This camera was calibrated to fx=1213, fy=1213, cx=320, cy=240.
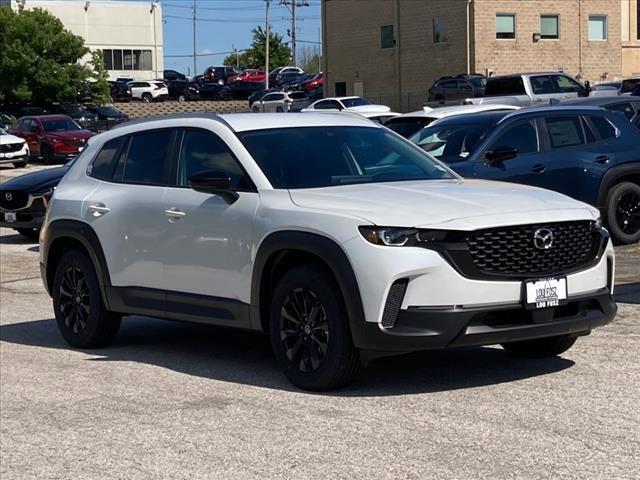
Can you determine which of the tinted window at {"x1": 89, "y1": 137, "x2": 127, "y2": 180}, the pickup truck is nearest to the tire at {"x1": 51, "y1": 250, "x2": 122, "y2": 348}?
the tinted window at {"x1": 89, "y1": 137, "x2": 127, "y2": 180}

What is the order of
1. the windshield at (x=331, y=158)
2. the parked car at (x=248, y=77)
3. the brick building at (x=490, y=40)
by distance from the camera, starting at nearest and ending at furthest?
the windshield at (x=331, y=158) → the brick building at (x=490, y=40) → the parked car at (x=248, y=77)

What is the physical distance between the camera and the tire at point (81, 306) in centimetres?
966

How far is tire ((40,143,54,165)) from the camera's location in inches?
1671

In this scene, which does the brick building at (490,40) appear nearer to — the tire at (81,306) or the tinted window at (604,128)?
the tinted window at (604,128)

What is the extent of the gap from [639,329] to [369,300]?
305 centimetres

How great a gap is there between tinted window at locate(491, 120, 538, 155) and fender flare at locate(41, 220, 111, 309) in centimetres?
629

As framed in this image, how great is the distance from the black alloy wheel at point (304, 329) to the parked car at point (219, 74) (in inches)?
3038

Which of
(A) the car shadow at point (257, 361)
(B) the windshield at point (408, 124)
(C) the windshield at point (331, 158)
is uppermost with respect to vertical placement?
(B) the windshield at point (408, 124)

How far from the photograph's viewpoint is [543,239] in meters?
7.30

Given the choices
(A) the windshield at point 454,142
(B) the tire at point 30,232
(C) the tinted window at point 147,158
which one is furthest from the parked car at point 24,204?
(C) the tinted window at point 147,158

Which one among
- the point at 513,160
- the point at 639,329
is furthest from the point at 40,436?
the point at 513,160

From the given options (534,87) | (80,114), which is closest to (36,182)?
(534,87)

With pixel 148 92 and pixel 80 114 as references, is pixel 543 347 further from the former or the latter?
pixel 148 92

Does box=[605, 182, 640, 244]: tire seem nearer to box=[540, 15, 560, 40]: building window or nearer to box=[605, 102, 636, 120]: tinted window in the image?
box=[605, 102, 636, 120]: tinted window
